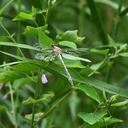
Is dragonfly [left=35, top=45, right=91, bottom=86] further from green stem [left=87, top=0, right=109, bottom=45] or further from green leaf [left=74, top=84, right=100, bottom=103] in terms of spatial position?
green stem [left=87, top=0, right=109, bottom=45]

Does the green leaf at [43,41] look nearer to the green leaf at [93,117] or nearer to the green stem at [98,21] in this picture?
the green leaf at [93,117]

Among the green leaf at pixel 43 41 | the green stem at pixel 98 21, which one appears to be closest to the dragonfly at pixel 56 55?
the green leaf at pixel 43 41

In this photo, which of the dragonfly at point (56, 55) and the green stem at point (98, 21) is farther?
the green stem at point (98, 21)

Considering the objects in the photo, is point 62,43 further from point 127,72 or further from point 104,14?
point 104,14

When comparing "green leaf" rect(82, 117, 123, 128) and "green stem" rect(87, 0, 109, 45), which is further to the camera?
"green stem" rect(87, 0, 109, 45)

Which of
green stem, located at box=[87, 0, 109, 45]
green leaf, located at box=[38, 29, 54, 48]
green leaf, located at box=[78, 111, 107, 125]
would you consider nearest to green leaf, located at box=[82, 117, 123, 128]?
green leaf, located at box=[78, 111, 107, 125]

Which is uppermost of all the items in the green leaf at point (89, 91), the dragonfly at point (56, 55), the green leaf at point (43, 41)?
the green leaf at point (43, 41)

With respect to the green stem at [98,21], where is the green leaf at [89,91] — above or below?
above

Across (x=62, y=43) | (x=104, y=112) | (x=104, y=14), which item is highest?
(x=62, y=43)

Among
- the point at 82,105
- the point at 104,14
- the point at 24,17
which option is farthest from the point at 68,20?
the point at 24,17
